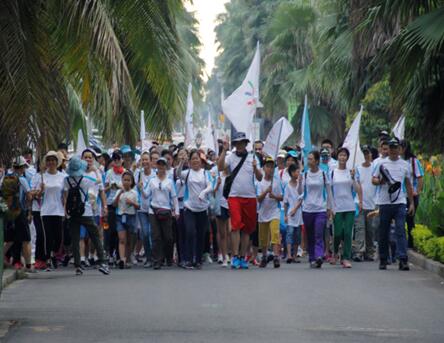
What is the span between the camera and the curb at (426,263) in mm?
17727

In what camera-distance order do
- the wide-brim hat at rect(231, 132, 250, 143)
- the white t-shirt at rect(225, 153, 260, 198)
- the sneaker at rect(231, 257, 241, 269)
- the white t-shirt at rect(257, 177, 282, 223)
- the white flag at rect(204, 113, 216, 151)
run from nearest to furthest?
1. the wide-brim hat at rect(231, 132, 250, 143)
2. the white t-shirt at rect(225, 153, 260, 198)
3. the sneaker at rect(231, 257, 241, 269)
4. the white t-shirt at rect(257, 177, 282, 223)
5. the white flag at rect(204, 113, 216, 151)

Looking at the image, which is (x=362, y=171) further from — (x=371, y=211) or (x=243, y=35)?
(x=243, y=35)

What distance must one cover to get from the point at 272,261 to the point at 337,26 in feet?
36.8

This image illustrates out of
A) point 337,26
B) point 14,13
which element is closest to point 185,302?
point 14,13

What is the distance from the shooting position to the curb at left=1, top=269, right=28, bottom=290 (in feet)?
54.5

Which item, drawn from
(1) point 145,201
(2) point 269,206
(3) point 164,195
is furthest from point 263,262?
(1) point 145,201

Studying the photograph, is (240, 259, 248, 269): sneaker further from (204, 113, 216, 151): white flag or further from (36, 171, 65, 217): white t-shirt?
(204, 113, 216, 151): white flag

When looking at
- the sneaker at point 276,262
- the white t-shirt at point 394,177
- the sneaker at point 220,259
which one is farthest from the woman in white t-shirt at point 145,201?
the white t-shirt at point 394,177

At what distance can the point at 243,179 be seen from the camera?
18.9 metres

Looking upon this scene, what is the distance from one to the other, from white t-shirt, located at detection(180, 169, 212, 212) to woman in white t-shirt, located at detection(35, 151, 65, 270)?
1978 mm

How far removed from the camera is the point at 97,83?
16047 millimetres

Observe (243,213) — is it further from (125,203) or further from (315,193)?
(125,203)

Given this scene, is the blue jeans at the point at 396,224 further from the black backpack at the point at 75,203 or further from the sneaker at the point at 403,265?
the black backpack at the point at 75,203

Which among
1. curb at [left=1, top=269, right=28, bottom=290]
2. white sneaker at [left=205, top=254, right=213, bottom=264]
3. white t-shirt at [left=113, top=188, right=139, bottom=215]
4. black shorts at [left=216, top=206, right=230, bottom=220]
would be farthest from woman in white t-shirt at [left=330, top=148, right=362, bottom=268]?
curb at [left=1, top=269, right=28, bottom=290]
